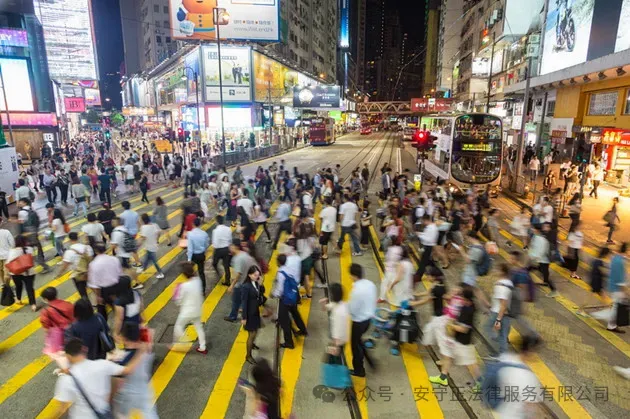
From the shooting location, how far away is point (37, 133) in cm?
4062

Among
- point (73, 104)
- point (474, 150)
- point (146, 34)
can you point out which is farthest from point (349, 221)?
point (146, 34)

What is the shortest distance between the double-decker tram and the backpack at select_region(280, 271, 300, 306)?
1515 cm

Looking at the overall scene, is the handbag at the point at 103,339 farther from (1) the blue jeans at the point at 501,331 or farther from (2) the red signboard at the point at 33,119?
(2) the red signboard at the point at 33,119

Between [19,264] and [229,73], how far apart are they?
135 feet

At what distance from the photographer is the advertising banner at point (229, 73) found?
4528 cm

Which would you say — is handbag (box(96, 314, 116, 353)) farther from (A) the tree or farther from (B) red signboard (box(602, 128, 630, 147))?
(A) the tree

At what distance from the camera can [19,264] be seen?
307 inches

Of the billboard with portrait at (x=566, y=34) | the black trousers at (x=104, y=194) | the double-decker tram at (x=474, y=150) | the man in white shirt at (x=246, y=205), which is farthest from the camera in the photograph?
the billboard with portrait at (x=566, y=34)

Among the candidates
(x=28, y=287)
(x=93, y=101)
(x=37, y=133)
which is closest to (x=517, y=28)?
(x=28, y=287)

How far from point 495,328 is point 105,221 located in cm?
937

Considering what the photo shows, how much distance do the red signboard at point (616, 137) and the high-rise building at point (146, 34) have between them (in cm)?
6718

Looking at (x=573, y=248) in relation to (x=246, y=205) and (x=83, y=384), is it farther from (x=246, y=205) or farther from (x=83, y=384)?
(x=83, y=384)

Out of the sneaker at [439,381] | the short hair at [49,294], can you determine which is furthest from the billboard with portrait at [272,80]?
the sneaker at [439,381]

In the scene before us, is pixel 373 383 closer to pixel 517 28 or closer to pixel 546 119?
pixel 546 119
